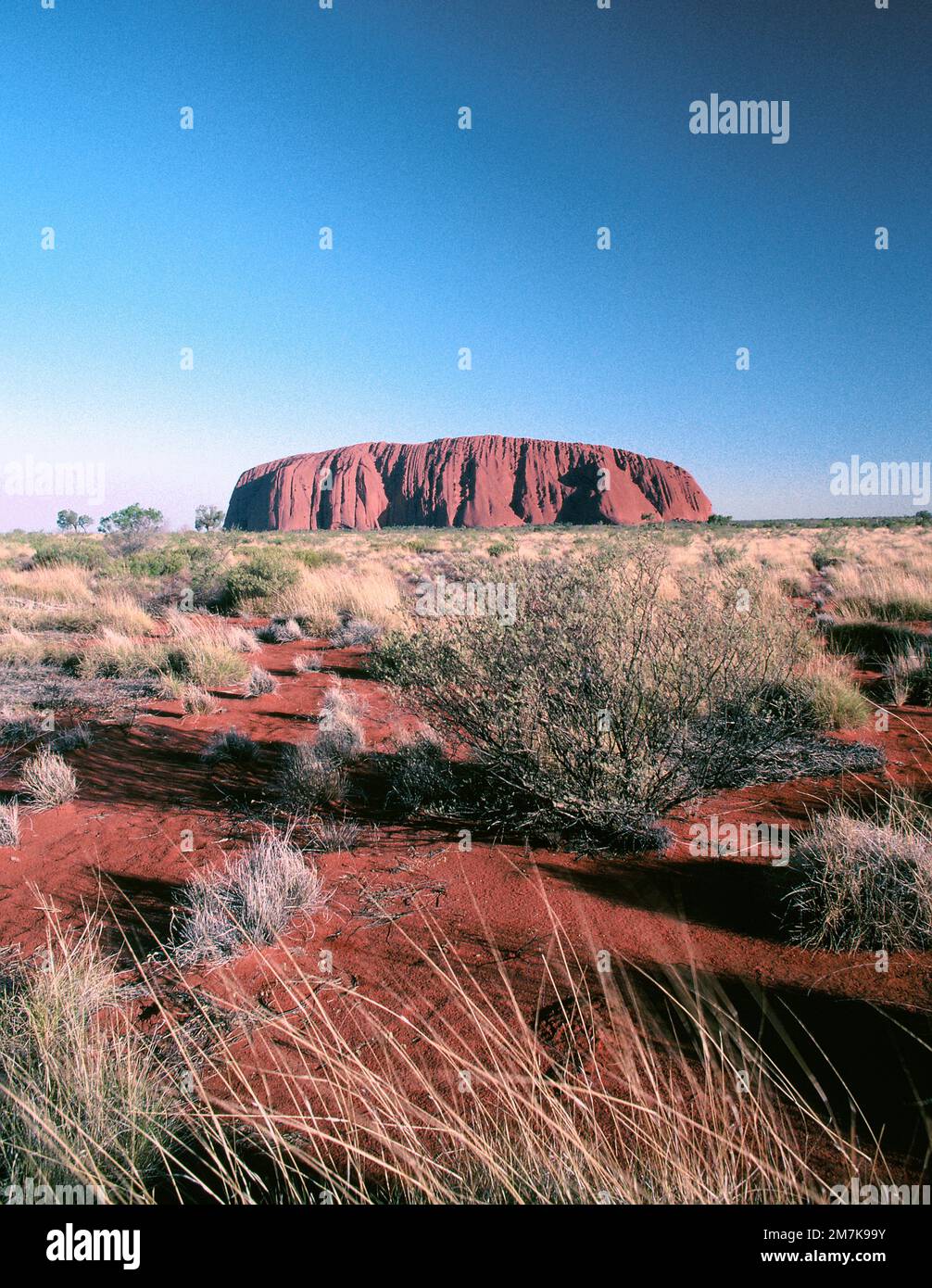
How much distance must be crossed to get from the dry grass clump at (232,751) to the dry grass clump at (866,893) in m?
4.08

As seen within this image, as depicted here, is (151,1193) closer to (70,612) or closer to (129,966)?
(129,966)

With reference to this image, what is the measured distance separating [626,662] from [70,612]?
10542 millimetres

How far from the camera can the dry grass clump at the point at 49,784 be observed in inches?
166

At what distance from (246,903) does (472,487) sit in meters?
87.1

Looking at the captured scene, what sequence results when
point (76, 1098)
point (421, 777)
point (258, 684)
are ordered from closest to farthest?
point (76, 1098) → point (421, 777) → point (258, 684)

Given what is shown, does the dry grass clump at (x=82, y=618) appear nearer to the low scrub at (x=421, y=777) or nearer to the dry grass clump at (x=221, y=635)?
the dry grass clump at (x=221, y=635)

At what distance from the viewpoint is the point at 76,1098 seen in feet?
5.56

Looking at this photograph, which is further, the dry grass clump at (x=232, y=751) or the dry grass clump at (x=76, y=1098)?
the dry grass clump at (x=232, y=751)

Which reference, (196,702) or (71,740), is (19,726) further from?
(196,702)

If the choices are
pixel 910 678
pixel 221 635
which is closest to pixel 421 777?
pixel 910 678

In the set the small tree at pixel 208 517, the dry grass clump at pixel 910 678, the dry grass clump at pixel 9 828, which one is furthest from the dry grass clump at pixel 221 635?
the small tree at pixel 208 517

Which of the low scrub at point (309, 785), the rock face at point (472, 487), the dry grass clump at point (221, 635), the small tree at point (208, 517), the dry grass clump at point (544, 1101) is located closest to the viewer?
the dry grass clump at point (544, 1101)

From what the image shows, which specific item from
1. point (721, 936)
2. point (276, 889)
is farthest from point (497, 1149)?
point (276, 889)

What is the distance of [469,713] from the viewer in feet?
12.1
